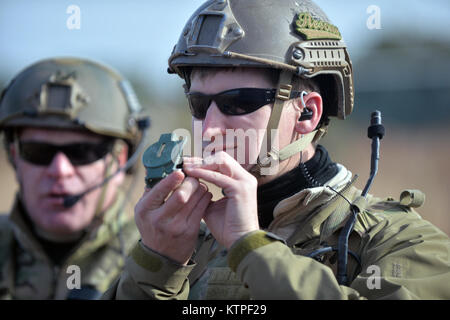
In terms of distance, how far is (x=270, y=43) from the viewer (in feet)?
12.8

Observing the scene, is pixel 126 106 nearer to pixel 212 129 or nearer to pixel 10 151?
pixel 10 151

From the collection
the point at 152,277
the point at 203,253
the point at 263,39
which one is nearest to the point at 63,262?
the point at 203,253

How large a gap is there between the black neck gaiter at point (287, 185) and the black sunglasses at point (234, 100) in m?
0.46

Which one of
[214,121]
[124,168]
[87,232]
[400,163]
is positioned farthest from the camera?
[400,163]

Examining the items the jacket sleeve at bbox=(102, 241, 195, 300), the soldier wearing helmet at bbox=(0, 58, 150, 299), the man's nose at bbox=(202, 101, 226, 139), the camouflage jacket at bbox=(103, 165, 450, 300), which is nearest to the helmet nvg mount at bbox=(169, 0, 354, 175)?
the man's nose at bbox=(202, 101, 226, 139)

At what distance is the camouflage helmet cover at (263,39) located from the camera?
3.88 metres

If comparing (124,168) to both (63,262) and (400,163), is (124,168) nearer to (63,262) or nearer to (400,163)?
(63,262)

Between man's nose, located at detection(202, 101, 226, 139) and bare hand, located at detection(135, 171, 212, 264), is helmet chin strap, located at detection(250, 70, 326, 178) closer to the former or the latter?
man's nose, located at detection(202, 101, 226, 139)

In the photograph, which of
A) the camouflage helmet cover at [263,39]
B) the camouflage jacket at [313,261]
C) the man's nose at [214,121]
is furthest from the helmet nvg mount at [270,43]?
the camouflage jacket at [313,261]

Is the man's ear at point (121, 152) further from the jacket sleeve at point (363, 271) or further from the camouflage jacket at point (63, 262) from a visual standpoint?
the jacket sleeve at point (363, 271)

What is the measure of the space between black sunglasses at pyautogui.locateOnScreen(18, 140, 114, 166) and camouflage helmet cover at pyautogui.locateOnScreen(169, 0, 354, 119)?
2.27 metres

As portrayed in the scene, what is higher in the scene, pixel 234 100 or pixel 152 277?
pixel 234 100

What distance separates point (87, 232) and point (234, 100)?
10.3 ft
